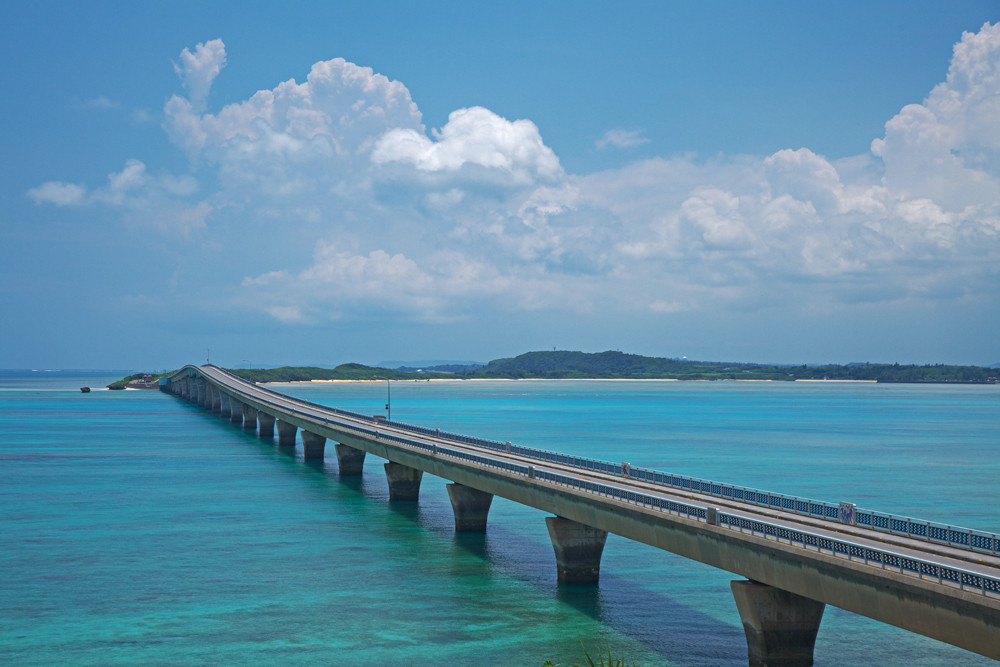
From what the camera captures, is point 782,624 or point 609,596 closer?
point 782,624

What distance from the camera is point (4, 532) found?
211ft

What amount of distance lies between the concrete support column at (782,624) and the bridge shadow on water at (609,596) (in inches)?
86.1

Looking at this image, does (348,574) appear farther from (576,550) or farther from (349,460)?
(349,460)

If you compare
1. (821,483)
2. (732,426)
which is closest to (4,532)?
(821,483)

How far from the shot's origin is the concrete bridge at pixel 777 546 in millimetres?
26828

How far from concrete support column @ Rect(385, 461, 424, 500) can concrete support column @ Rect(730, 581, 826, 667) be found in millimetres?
49779

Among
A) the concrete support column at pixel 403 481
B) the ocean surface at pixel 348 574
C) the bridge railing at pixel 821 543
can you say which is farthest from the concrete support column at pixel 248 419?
the bridge railing at pixel 821 543

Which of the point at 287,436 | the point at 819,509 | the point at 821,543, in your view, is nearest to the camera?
the point at 821,543

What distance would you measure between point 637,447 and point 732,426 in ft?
174

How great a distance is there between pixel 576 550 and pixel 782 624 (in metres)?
16.2

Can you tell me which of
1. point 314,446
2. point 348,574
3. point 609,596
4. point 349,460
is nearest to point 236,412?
point 314,446

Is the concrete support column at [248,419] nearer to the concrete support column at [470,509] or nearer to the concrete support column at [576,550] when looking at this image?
the concrete support column at [470,509]

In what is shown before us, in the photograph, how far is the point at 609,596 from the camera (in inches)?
1825

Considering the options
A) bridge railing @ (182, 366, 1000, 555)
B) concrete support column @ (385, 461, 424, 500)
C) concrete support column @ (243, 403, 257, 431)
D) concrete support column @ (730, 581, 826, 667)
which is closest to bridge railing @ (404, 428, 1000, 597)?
concrete support column @ (730, 581, 826, 667)
